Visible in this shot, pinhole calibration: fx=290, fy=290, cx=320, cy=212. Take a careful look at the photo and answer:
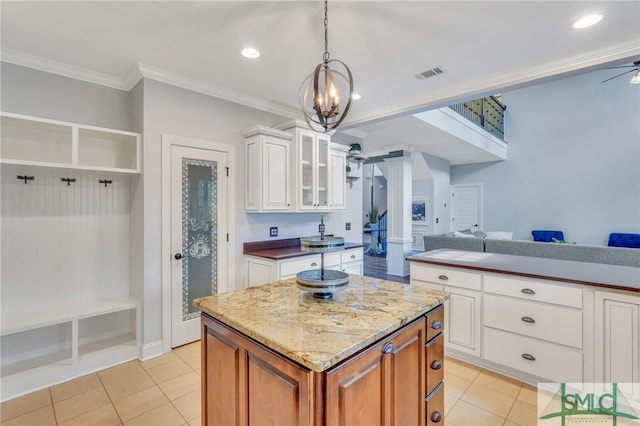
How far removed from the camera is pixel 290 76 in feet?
9.63

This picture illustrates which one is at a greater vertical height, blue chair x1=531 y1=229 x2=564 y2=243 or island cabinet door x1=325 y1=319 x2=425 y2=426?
blue chair x1=531 y1=229 x2=564 y2=243

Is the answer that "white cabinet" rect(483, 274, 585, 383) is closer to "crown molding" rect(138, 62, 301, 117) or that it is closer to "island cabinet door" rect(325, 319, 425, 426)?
"island cabinet door" rect(325, 319, 425, 426)

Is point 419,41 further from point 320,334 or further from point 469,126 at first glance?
point 469,126

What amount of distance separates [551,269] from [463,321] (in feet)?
2.73

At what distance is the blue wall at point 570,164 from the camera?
6.30m

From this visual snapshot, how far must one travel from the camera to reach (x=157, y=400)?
7.14 feet

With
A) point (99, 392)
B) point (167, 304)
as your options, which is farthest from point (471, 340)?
point (99, 392)

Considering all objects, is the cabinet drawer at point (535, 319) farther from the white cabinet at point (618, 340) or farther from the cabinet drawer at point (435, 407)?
the cabinet drawer at point (435, 407)

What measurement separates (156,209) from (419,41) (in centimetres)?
277

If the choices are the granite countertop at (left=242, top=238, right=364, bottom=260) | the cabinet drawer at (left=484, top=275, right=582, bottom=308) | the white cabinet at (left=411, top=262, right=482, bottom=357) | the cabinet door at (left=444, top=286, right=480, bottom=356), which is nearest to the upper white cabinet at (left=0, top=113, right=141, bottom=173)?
the granite countertop at (left=242, top=238, right=364, bottom=260)

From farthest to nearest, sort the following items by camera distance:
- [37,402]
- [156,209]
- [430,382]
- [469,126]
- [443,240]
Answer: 1. [469,126]
2. [443,240]
3. [156,209]
4. [37,402]
5. [430,382]

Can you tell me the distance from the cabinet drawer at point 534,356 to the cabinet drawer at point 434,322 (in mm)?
1196

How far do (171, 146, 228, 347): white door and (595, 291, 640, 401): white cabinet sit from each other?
3.30 meters

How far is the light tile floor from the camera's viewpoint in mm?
1973
